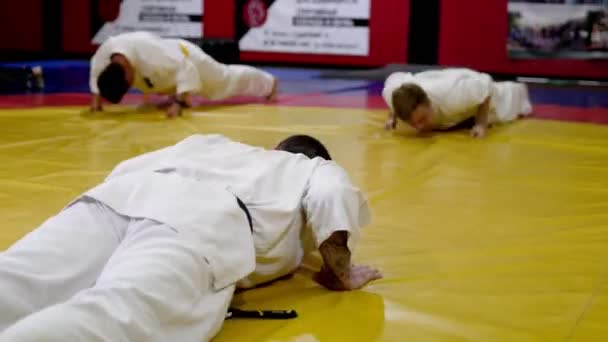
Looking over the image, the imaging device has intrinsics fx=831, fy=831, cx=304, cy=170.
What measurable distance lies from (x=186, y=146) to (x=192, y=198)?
0.40 m

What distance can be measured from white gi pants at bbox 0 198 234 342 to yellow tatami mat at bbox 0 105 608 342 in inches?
10.8

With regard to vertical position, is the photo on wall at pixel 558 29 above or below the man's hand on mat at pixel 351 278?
above

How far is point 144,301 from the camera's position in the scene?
5.94 ft

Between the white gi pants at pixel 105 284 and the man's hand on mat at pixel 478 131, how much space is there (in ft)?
12.0

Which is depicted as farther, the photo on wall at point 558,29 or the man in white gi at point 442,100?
the photo on wall at point 558,29

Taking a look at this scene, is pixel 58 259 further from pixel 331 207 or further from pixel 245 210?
pixel 331 207

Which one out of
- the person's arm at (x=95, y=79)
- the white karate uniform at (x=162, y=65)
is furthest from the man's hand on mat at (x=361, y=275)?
the person's arm at (x=95, y=79)

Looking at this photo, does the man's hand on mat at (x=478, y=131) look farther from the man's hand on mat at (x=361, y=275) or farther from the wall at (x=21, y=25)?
the wall at (x=21, y=25)

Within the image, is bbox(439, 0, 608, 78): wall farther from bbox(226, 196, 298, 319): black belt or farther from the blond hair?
bbox(226, 196, 298, 319): black belt

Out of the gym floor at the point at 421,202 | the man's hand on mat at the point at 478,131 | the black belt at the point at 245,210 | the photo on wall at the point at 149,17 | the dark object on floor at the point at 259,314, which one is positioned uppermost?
the photo on wall at the point at 149,17

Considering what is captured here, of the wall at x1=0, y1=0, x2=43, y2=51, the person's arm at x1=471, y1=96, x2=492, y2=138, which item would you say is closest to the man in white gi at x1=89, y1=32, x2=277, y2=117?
the person's arm at x1=471, y1=96, x2=492, y2=138

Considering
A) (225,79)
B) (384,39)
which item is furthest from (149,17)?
(225,79)

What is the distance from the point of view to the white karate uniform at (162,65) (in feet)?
20.4

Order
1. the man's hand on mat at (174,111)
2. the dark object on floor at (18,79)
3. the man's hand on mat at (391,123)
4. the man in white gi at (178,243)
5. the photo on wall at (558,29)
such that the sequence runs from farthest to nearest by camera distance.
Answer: the photo on wall at (558,29), the dark object on floor at (18,79), the man's hand on mat at (174,111), the man's hand on mat at (391,123), the man in white gi at (178,243)
